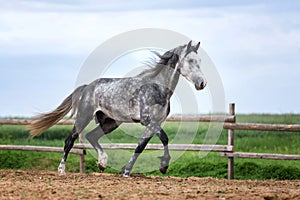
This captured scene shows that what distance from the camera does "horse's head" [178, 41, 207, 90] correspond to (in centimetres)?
867

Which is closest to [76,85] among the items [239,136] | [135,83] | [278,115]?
[135,83]

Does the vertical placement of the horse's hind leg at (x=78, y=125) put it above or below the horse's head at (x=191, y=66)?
below

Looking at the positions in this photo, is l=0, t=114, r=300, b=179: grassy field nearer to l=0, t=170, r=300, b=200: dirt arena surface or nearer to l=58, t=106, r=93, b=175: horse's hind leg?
l=58, t=106, r=93, b=175: horse's hind leg

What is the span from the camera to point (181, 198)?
6.58 metres

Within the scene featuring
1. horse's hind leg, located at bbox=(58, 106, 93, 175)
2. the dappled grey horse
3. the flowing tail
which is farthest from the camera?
the flowing tail

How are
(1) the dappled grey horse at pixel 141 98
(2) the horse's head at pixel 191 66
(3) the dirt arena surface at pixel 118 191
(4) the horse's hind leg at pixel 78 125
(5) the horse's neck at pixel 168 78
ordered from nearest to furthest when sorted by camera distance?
(3) the dirt arena surface at pixel 118 191 → (2) the horse's head at pixel 191 66 → (1) the dappled grey horse at pixel 141 98 → (5) the horse's neck at pixel 168 78 → (4) the horse's hind leg at pixel 78 125

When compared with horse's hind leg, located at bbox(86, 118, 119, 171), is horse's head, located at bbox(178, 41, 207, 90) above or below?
above

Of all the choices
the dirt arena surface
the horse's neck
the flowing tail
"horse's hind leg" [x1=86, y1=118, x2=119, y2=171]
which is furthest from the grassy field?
the dirt arena surface

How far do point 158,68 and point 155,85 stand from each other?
31 cm

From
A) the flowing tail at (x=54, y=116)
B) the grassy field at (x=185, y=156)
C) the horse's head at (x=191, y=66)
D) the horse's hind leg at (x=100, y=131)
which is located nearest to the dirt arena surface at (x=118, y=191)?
the horse's head at (x=191, y=66)

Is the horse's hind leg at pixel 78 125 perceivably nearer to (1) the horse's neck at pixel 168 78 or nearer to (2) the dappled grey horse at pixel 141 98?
(2) the dappled grey horse at pixel 141 98

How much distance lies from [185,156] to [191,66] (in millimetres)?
6704

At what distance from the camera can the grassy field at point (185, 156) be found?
13.5 meters

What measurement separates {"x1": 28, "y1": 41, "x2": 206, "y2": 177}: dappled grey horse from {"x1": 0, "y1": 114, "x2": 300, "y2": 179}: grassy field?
3.57 metres
